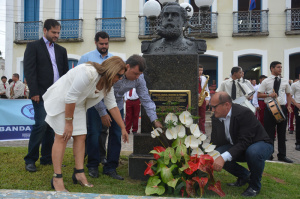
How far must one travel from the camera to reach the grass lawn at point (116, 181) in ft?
13.0

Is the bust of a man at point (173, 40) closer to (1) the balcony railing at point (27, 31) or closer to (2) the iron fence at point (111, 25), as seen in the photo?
(2) the iron fence at point (111, 25)

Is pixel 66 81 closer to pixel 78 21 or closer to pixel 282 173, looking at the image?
pixel 282 173

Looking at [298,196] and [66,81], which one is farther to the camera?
[298,196]

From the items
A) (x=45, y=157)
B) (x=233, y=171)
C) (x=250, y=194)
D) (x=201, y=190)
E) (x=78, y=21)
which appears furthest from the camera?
(x=78, y=21)

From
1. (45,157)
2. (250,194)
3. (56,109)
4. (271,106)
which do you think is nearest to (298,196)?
(250,194)

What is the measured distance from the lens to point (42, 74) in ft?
15.9

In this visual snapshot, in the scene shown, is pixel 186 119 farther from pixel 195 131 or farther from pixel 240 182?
pixel 240 182

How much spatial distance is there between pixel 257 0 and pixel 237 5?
4.17 ft

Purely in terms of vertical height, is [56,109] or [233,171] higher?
[56,109]

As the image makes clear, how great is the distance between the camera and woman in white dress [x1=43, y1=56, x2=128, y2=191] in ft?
11.5

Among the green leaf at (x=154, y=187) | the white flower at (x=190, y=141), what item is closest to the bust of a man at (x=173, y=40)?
the white flower at (x=190, y=141)

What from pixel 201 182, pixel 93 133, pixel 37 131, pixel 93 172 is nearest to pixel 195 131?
pixel 201 182

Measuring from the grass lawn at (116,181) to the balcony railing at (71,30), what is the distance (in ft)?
44.6

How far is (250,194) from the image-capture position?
395cm
